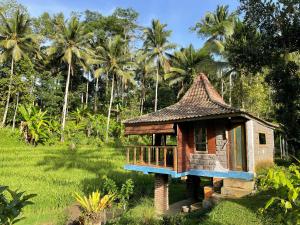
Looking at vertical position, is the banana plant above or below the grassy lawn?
above

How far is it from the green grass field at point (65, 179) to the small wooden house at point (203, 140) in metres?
1.44

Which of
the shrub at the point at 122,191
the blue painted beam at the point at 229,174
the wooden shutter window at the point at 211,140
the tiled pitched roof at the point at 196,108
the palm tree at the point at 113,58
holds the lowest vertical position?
the shrub at the point at 122,191

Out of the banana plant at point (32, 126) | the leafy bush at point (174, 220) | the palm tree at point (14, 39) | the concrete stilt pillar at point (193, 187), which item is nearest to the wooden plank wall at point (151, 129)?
the leafy bush at point (174, 220)

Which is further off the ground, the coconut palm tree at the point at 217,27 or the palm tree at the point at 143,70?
the coconut palm tree at the point at 217,27

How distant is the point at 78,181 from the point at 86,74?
28.5m

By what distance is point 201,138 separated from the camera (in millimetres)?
11297

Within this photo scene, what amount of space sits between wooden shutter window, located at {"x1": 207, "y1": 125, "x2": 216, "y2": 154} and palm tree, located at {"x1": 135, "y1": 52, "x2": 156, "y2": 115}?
21650 millimetres

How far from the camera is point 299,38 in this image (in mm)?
11117

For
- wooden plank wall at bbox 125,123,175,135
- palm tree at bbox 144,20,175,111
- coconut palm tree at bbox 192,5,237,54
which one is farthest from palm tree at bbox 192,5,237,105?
wooden plank wall at bbox 125,123,175,135

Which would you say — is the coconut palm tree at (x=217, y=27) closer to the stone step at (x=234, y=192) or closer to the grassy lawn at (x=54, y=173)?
the grassy lawn at (x=54, y=173)

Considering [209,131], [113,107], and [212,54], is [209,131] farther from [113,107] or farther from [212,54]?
[113,107]

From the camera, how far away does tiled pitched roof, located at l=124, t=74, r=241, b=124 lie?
10.9 m

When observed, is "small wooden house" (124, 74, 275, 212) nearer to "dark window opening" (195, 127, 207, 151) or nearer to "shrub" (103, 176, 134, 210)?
"dark window opening" (195, 127, 207, 151)

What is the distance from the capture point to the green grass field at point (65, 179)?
28.8 ft
